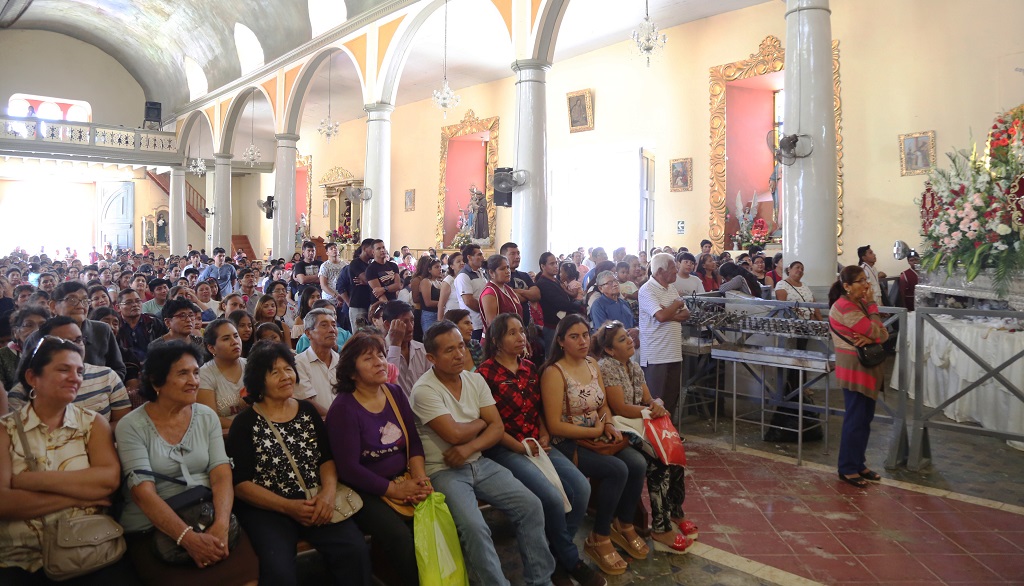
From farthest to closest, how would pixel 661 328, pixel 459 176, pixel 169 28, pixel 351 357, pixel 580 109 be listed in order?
1. pixel 169 28
2. pixel 459 176
3. pixel 580 109
4. pixel 661 328
5. pixel 351 357

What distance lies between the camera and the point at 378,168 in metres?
12.1

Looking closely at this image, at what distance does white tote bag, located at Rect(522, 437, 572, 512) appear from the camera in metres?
3.17

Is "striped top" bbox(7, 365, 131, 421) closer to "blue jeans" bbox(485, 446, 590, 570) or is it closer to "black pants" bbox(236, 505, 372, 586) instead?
"black pants" bbox(236, 505, 372, 586)

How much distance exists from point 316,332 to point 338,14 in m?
11.6

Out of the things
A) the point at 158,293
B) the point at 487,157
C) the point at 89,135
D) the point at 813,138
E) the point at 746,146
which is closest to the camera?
the point at 158,293

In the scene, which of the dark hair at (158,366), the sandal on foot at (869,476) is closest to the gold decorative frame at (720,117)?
the sandal on foot at (869,476)

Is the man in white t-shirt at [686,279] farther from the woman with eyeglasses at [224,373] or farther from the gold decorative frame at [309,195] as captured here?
the gold decorative frame at [309,195]

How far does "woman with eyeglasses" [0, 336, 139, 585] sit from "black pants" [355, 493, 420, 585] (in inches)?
33.1

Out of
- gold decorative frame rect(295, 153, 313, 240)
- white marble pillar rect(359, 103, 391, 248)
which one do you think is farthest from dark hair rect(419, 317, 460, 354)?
gold decorative frame rect(295, 153, 313, 240)

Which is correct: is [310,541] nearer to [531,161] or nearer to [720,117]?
[531,161]

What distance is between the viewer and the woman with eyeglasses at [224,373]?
331 centimetres

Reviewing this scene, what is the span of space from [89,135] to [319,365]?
801 inches

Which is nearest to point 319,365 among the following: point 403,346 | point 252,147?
point 403,346

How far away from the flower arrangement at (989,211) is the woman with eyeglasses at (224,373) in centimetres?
547
